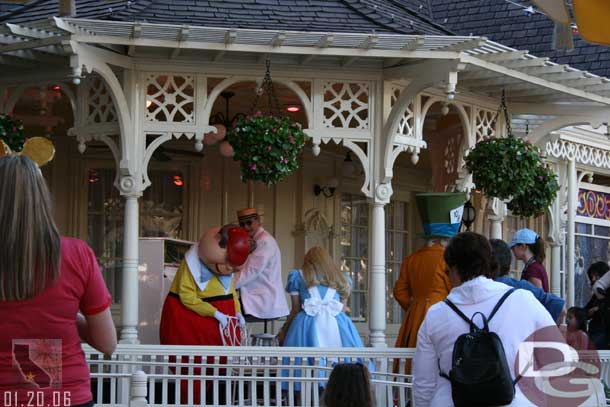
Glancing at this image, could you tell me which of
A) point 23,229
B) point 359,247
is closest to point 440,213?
point 359,247

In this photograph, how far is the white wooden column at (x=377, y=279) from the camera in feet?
36.9

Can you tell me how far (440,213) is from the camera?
9.48 metres

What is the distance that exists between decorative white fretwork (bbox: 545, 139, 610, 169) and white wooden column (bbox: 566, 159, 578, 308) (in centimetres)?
16

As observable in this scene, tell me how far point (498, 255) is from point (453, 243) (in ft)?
5.45

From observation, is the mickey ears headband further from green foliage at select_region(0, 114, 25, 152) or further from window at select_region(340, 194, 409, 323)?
window at select_region(340, 194, 409, 323)

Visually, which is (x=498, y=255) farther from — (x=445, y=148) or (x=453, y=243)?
(x=445, y=148)

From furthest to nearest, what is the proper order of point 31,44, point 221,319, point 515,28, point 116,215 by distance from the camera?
point 515,28 → point 116,215 → point 221,319 → point 31,44

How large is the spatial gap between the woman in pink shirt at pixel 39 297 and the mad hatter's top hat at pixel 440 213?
5675mm

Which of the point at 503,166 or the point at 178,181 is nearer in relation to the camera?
the point at 503,166

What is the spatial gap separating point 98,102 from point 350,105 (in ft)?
7.52

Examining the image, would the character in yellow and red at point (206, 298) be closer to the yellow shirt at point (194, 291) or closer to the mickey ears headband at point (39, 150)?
the yellow shirt at point (194, 291)

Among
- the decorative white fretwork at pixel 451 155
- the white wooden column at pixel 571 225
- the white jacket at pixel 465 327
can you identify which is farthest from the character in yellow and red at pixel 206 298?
the white wooden column at pixel 571 225

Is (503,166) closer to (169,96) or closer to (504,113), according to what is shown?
(504,113)

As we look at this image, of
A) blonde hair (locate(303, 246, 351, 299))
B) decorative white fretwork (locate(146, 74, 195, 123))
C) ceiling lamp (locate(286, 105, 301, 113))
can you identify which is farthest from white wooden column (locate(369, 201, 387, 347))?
ceiling lamp (locate(286, 105, 301, 113))
